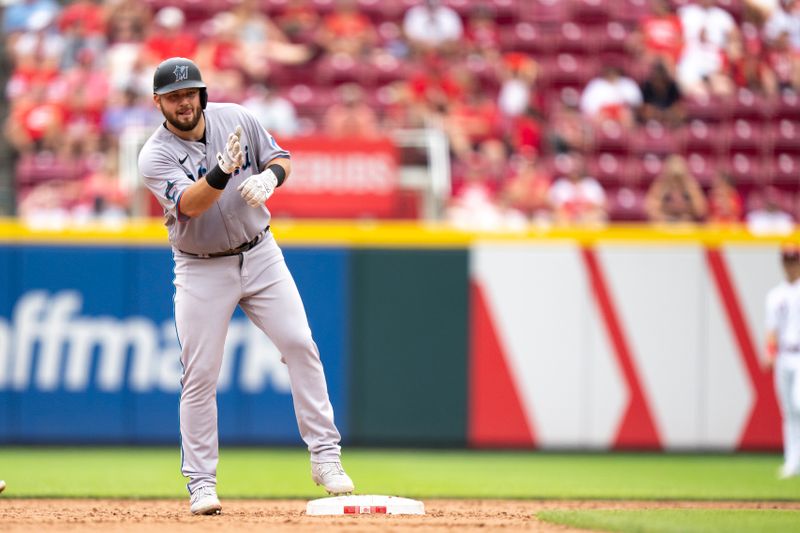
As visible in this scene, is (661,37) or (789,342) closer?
(789,342)

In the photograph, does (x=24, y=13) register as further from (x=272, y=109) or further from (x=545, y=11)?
(x=545, y=11)

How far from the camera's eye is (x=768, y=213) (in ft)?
42.9

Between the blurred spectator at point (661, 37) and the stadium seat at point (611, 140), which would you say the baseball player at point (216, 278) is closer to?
the stadium seat at point (611, 140)

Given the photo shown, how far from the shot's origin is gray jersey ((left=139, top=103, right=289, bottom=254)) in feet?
18.8

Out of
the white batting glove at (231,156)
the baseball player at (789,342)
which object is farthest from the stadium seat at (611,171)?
the white batting glove at (231,156)

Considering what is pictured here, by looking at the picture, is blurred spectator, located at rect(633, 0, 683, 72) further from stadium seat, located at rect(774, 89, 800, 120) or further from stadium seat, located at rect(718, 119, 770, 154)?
stadium seat, located at rect(774, 89, 800, 120)

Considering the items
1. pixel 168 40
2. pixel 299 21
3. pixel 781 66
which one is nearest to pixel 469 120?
pixel 299 21

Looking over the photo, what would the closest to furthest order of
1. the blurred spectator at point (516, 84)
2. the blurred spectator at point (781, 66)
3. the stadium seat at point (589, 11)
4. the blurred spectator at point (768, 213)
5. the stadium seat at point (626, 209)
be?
the blurred spectator at point (768, 213)
the stadium seat at point (626, 209)
the blurred spectator at point (516, 84)
the blurred spectator at point (781, 66)
the stadium seat at point (589, 11)

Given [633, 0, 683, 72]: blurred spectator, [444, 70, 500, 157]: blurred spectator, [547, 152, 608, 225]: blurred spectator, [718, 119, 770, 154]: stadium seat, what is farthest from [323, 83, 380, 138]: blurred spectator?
[718, 119, 770, 154]: stadium seat

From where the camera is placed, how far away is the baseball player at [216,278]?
577cm

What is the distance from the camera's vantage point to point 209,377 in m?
5.94

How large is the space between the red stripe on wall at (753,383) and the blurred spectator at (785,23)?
5599mm

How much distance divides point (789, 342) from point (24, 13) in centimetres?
997

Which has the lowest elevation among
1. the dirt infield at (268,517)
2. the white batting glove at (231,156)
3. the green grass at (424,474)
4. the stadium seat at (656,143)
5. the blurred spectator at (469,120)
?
the green grass at (424,474)
